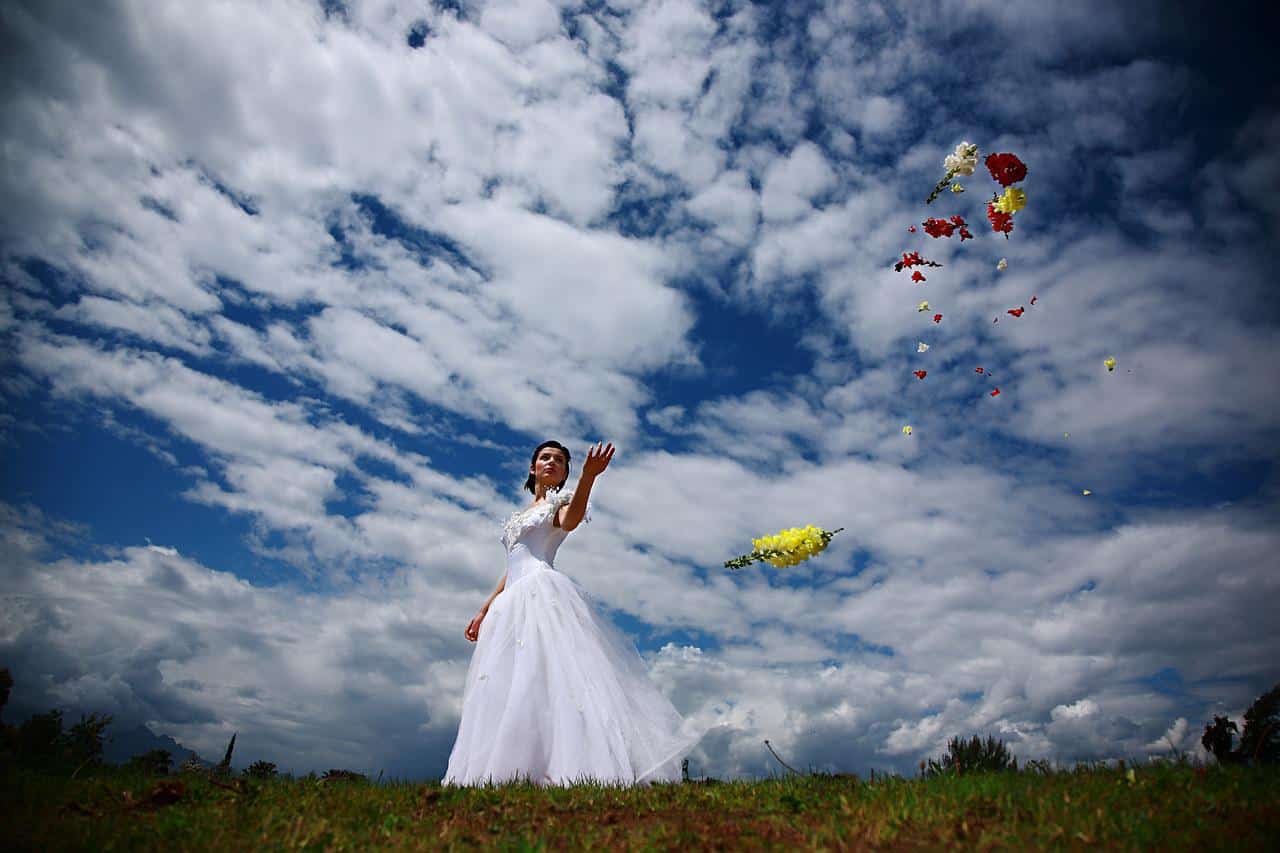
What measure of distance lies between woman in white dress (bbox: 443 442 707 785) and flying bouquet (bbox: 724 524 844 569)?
7.70 feet

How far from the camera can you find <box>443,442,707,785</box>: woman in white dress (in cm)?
793

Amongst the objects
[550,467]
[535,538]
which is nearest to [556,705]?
[535,538]

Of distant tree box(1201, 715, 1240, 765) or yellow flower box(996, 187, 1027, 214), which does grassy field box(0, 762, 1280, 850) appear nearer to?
distant tree box(1201, 715, 1240, 765)

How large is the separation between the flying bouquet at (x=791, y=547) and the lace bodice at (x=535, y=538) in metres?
2.92

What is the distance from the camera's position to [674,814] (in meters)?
5.61

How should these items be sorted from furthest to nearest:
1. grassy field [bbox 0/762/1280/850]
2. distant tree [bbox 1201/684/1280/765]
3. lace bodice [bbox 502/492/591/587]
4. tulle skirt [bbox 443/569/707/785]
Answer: lace bodice [bbox 502/492/591/587] < tulle skirt [bbox 443/569/707/785] < distant tree [bbox 1201/684/1280/765] < grassy field [bbox 0/762/1280/850]

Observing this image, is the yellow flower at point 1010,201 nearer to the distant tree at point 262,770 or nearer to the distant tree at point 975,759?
the distant tree at point 975,759

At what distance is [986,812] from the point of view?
5.01m

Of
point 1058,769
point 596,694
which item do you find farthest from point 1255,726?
point 596,694

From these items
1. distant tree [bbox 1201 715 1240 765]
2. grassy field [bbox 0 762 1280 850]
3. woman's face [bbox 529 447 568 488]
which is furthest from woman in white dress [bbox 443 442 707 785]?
distant tree [bbox 1201 715 1240 765]

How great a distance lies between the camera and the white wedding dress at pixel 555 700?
791 centimetres

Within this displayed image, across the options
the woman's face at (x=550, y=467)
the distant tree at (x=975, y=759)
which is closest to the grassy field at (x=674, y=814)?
the distant tree at (x=975, y=759)

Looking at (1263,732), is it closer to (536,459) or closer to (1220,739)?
(1220,739)

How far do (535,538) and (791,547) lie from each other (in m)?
3.88
